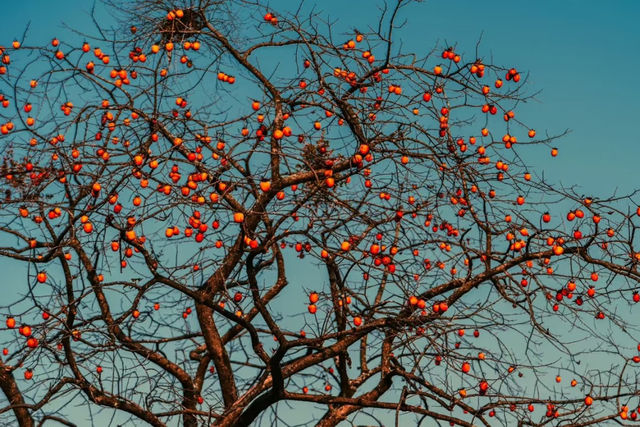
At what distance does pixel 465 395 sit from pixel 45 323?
3778mm

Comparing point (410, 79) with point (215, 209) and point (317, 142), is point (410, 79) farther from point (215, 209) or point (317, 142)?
point (215, 209)

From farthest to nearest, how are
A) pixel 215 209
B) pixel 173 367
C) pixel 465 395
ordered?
pixel 173 367, pixel 465 395, pixel 215 209

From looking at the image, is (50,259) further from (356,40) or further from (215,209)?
(356,40)

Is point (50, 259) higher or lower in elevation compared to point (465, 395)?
higher

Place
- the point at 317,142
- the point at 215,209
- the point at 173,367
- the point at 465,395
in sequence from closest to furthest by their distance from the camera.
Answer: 1. the point at 215,209
2. the point at 465,395
3. the point at 317,142
4. the point at 173,367

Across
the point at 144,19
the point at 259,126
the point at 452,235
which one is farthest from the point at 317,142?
the point at 144,19

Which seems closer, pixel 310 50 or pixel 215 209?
pixel 215 209

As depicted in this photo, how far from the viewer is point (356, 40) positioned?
6.98 meters

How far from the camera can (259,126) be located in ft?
22.1

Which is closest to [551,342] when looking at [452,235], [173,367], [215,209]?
[452,235]

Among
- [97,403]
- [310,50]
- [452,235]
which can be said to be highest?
[310,50]

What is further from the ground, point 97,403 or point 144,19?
point 144,19

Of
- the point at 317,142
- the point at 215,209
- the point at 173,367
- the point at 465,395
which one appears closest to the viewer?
the point at 215,209

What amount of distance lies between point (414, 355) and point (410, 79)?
2536mm
